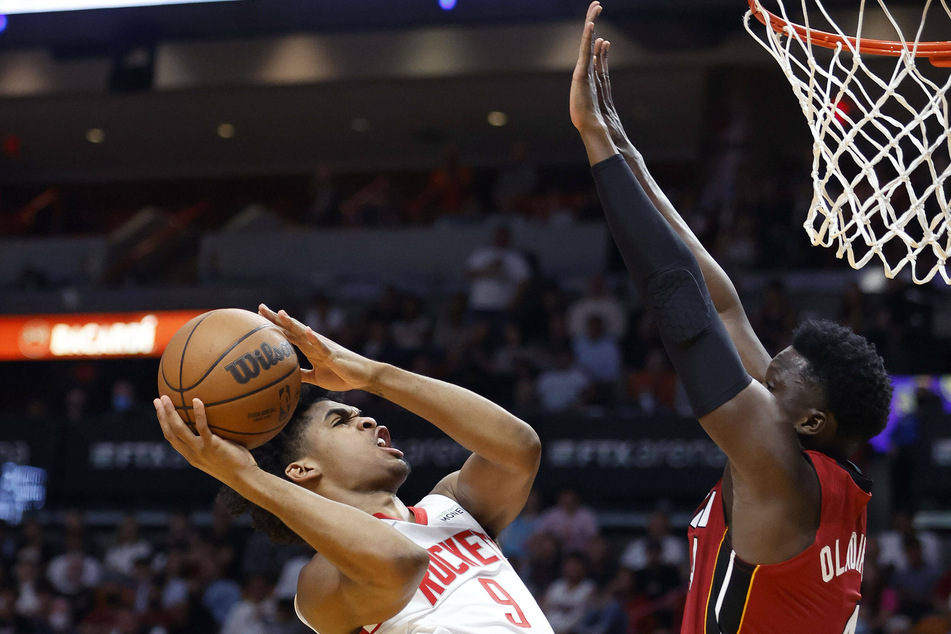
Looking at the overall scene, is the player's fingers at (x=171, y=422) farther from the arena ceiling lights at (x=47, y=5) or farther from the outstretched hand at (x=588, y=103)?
the arena ceiling lights at (x=47, y=5)

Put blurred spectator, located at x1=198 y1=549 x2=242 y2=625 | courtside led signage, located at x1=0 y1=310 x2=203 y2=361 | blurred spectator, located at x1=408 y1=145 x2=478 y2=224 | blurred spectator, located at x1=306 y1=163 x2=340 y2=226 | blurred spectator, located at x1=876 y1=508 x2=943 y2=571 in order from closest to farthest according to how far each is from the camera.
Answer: blurred spectator, located at x1=876 y1=508 x2=943 y2=571 < blurred spectator, located at x1=198 y1=549 x2=242 y2=625 < courtside led signage, located at x1=0 y1=310 x2=203 y2=361 < blurred spectator, located at x1=306 y1=163 x2=340 y2=226 < blurred spectator, located at x1=408 y1=145 x2=478 y2=224

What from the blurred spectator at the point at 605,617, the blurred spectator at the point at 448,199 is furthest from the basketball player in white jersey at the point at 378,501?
the blurred spectator at the point at 448,199

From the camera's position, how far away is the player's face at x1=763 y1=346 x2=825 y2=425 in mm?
2172

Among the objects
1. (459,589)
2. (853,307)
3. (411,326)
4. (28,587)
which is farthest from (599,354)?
(459,589)

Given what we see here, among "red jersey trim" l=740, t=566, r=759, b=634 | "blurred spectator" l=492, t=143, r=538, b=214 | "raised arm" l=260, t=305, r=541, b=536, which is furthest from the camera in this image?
"blurred spectator" l=492, t=143, r=538, b=214

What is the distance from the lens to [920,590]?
6.76m

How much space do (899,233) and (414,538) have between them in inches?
53.9

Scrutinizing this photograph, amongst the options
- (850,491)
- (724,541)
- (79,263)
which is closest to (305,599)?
(724,541)

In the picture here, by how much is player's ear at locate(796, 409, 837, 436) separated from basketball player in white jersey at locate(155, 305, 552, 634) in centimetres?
80

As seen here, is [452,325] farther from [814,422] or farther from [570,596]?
[814,422]

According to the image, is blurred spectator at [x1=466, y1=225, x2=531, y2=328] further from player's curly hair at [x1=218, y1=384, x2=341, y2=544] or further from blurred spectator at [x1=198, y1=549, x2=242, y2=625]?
player's curly hair at [x1=218, y1=384, x2=341, y2=544]

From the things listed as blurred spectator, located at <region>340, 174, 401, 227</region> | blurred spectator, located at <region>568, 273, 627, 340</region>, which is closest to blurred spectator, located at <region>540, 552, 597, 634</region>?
blurred spectator, located at <region>568, 273, 627, 340</region>

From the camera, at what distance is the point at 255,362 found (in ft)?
7.98

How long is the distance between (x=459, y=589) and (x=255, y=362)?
0.71 m
